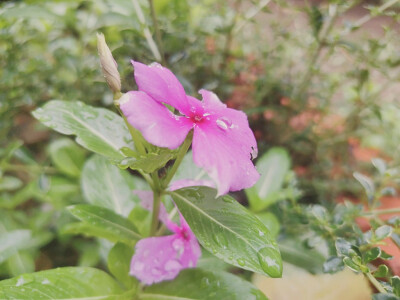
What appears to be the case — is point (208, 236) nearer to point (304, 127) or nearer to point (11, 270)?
point (11, 270)

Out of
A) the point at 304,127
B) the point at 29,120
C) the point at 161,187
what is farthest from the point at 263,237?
the point at 29,120

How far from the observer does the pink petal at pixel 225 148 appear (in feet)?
1.43

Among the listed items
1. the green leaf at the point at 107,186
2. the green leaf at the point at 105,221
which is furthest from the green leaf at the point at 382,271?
the green leaf at the point at 107,186

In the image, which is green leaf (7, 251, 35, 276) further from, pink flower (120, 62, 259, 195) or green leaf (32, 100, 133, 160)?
pink flower (120, 62, 259, 195)

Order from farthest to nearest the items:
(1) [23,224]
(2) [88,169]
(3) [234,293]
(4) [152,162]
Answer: (1) [23,224]
(2) [88,169]
(3) [234,293]
(4) [152,162]

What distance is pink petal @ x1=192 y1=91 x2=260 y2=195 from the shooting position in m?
0.44

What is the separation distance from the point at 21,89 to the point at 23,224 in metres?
0.44

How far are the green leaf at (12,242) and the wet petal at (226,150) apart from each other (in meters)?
0.63

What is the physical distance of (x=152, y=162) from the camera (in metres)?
0.49

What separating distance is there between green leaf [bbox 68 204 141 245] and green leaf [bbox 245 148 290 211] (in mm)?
356

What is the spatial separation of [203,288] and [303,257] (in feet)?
1.17

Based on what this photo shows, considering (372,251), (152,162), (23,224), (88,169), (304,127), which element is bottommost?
(23,224)

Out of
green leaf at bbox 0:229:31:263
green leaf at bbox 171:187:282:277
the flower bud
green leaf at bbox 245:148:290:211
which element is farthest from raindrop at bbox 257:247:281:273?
green leaf at bbox 0:229:31:263

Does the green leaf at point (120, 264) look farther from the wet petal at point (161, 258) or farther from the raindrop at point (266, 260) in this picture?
the raindrop at point (266, 260)
